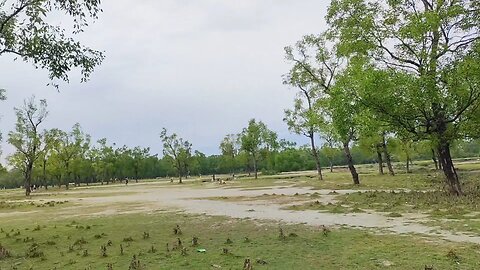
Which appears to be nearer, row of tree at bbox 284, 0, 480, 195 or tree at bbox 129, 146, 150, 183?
row of tree at bbox 284, 0, 480, 195

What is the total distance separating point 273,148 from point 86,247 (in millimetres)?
73461

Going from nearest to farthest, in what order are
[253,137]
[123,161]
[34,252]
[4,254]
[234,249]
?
[234,249]
[4,254]
[34,252]
[253,137]
[123,161]

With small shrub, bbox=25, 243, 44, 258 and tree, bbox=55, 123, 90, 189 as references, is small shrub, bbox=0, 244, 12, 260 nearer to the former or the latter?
small shrub, bbox=25, 243, 44, 258

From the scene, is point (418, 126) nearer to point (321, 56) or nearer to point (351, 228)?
point (351, 228)

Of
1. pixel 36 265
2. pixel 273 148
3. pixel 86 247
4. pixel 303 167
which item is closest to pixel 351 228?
pixel 86 247

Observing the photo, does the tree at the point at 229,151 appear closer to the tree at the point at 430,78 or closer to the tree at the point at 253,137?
the tree at the point at 253,137

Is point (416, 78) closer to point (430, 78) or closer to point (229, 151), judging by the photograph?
point (430, 78)

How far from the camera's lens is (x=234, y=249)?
34.8 feet

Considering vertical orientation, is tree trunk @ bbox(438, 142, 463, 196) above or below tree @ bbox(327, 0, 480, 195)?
below

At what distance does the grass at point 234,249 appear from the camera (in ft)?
28.1

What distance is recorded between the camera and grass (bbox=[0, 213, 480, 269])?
857 centimetres

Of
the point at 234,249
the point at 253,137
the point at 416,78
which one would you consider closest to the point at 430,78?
the point at 416,78

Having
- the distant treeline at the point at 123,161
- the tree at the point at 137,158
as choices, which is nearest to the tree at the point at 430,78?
the distant treeline at the point at 123,161

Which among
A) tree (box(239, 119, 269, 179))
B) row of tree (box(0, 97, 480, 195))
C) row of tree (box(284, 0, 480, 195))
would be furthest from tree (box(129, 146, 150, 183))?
row of tree (box(284, 0, 480, 195))
